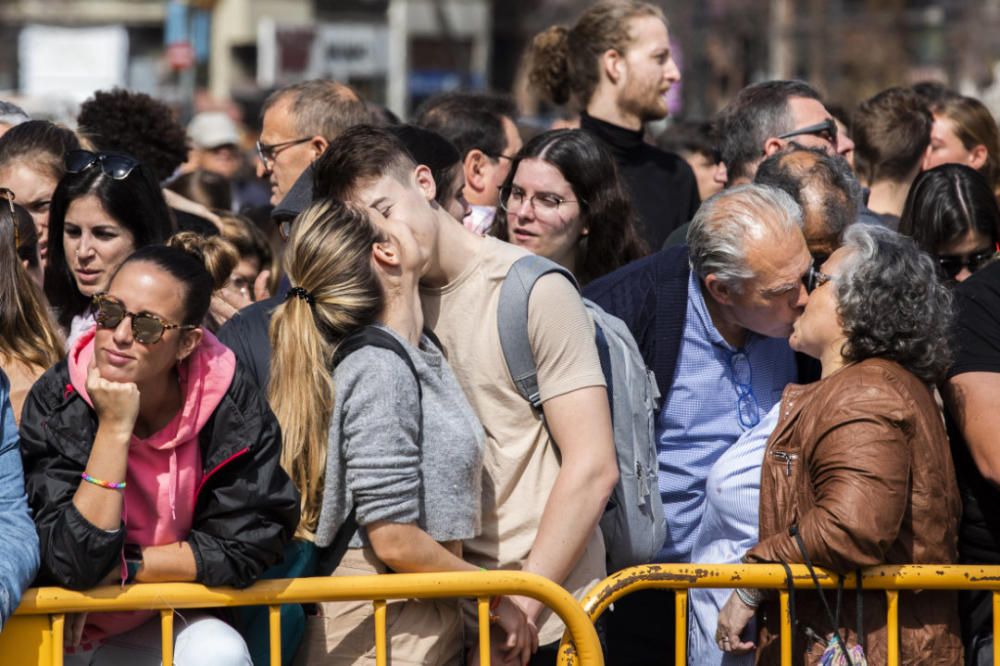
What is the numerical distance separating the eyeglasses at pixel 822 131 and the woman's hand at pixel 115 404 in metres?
2.94

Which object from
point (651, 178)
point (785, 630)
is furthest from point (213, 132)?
point (785, 630)

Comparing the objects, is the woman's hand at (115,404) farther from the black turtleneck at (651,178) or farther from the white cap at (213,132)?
the white cap at (213,132)

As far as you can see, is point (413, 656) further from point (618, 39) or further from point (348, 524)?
point (618, 39)

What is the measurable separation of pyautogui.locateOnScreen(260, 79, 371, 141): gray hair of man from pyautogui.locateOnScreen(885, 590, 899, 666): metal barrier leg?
2.73 meters

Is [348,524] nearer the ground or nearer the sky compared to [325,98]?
nearer the ground

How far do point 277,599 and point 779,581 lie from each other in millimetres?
1279

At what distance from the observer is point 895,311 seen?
3562mm

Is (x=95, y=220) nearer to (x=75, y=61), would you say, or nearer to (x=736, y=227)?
(x=736, y=227)

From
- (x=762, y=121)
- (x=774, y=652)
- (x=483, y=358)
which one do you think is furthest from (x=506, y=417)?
(x=762, y=121)

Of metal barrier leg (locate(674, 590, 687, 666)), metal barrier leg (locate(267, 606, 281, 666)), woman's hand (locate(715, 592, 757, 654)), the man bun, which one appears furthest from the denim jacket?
the man bun

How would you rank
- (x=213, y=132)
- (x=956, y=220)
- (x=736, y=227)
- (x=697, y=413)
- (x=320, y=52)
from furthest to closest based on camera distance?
(x=320, y=52) < (x=213, y=132) < (x=956, y=220) < (x=697, y=413) < (x=736, y=227)

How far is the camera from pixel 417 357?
3365 mm

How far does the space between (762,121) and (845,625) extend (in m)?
2.27

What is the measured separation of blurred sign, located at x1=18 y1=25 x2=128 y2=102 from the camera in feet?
60.1
